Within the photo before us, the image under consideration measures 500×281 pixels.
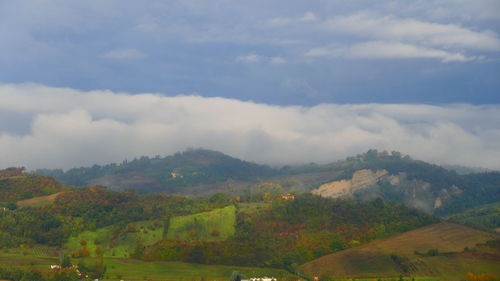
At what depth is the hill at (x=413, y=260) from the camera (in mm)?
162250

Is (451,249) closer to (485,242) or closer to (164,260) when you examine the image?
(485,242)

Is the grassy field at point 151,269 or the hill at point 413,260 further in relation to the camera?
the hill at point 413,260

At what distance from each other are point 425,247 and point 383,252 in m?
15.1

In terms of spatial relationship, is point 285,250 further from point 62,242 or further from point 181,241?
point 62,242

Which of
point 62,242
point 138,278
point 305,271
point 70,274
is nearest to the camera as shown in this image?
point 70,274

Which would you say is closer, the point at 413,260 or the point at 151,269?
the point at 151,269

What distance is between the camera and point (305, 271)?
564 ft

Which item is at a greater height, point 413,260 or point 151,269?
point 151,269

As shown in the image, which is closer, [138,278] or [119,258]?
[138,278]

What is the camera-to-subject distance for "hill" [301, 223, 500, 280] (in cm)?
16225

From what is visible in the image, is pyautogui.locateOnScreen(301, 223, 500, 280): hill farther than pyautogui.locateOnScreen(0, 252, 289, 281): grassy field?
Yes

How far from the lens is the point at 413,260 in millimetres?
172125

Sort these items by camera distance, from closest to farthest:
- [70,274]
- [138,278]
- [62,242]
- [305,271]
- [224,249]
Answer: [70,274]
[138,278]
[305,271]
[224,249]
[62,242]

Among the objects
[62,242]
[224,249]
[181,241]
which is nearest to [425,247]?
[224,249]
